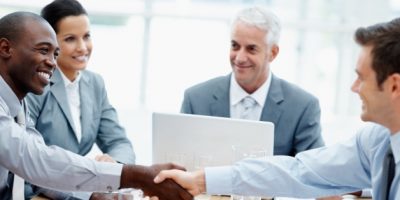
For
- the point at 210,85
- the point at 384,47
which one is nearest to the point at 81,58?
the point at 210,85

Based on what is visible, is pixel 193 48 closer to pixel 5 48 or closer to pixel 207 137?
pixel 207 137

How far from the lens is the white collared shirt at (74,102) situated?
352 centimetres

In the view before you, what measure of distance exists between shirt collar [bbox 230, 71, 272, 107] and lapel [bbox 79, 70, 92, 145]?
737 mm

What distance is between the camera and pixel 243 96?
3535 millimetres

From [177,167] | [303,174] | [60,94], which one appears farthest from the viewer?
[60,94]

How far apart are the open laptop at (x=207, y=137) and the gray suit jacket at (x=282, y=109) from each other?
2.13ft

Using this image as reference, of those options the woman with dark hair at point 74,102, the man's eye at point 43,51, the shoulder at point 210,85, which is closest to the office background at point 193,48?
the woman with dark hair at point 74,102

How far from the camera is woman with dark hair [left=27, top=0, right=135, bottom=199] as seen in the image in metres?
3.40

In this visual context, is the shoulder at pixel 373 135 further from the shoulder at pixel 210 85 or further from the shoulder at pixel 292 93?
the shoulder at pixel 210 85

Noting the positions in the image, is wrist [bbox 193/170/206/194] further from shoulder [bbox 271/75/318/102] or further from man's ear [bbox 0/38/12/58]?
shoulder [bbox 271/75/318/102]

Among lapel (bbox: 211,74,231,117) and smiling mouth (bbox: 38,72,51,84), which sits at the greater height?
smiling mouth (bbox: 38,72,51,84)

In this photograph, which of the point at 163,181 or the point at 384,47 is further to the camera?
the point at 163,181

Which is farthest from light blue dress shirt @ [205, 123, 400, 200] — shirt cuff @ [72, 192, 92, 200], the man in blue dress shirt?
shirt cuff @ [72, 192, 92, 200]

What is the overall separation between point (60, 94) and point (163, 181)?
104cm
